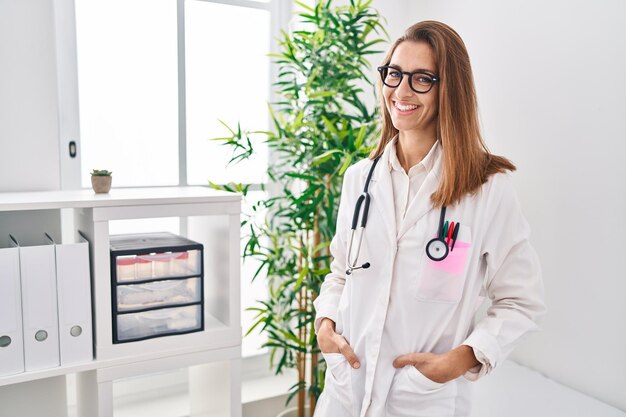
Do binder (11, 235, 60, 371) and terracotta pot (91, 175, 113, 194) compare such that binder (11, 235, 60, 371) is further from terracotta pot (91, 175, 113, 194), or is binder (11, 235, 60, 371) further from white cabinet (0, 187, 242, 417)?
terracotta pot (91, 175, 113, 194)

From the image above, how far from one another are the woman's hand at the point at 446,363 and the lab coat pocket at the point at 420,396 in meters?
0.02

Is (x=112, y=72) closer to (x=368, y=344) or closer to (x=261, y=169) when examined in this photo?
(x=261, y=169)

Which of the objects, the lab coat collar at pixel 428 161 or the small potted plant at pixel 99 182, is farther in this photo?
the small potted plant at pixel 99 182

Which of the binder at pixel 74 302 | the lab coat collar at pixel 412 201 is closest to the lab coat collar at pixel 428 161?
the lab coat collar at pixel 412 201

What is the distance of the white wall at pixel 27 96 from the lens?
5.90 feet

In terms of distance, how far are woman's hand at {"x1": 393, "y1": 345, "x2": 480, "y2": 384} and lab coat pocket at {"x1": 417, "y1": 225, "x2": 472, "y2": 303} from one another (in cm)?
12

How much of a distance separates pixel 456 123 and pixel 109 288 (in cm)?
114

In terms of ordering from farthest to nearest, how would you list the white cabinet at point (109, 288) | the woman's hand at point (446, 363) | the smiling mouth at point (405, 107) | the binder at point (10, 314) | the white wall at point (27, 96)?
the white wall at point (27, 96) < the white cabinet at point (109, 288) < the binder at point (10, 314) < the smiling mouth at point (405, 107) < the woman's hand at point (446, 363)

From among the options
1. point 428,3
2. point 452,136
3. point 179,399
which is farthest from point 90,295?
point 428,3

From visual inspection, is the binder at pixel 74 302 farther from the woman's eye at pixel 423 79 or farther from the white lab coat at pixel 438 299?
the woman's eye at pixel 423 79

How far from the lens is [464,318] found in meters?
1.30

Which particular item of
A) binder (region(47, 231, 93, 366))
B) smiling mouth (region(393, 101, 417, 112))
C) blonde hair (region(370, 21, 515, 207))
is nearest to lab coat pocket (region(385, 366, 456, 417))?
blonde hair (region(370, 21, 515, 207))

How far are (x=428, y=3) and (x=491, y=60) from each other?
0.55 m

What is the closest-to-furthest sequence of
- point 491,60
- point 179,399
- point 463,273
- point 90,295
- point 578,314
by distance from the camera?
point 463,273 → point 90,295 → point 578,314 → point 491,60 → point 179,399
